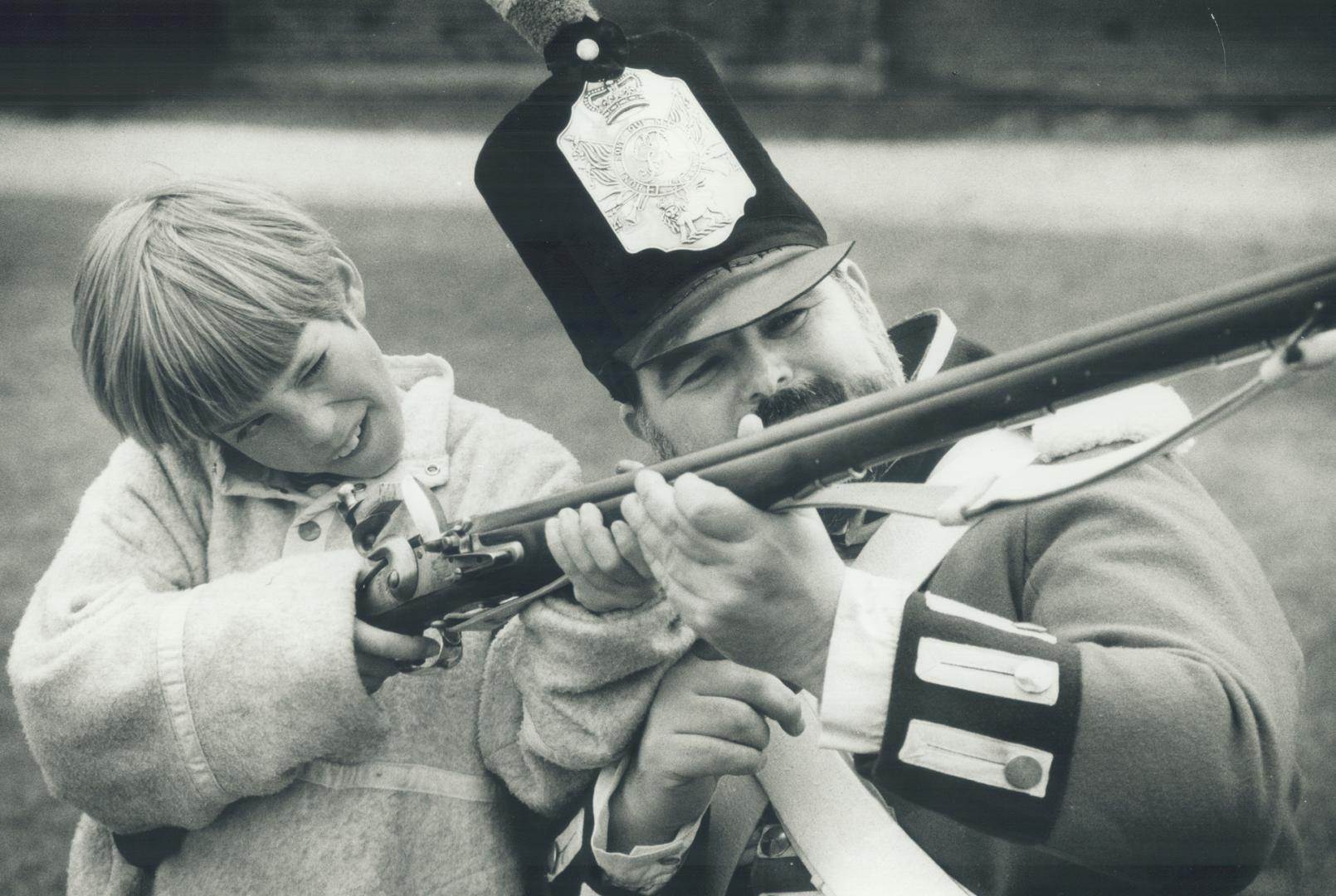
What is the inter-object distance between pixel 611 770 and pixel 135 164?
1.72m

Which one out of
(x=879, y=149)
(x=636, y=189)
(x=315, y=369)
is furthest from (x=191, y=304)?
(x=879, y=149)

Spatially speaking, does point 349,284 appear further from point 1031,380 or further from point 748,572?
point 1031,380

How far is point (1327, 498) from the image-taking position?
4.35 meters

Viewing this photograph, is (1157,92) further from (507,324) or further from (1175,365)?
(1175,365)

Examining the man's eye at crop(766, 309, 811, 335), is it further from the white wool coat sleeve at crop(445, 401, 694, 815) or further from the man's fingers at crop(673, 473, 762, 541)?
the man's fingers at crop(673, 473, 762, 541)

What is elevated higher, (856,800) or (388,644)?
(388,644)

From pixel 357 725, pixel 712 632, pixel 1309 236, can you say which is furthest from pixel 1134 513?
pixel 1309 236

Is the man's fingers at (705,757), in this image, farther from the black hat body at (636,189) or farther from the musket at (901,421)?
the black hat body at (636,189)

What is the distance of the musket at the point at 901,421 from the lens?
1157 millimetres

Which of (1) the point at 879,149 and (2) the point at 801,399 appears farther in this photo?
(1) the point at 879,149

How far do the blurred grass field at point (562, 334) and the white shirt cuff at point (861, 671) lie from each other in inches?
116

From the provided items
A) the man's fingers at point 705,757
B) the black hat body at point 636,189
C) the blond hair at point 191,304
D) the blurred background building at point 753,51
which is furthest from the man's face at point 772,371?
the blurred background building at point 753,51

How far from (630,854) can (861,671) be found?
28.2 inches

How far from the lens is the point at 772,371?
1.99m
